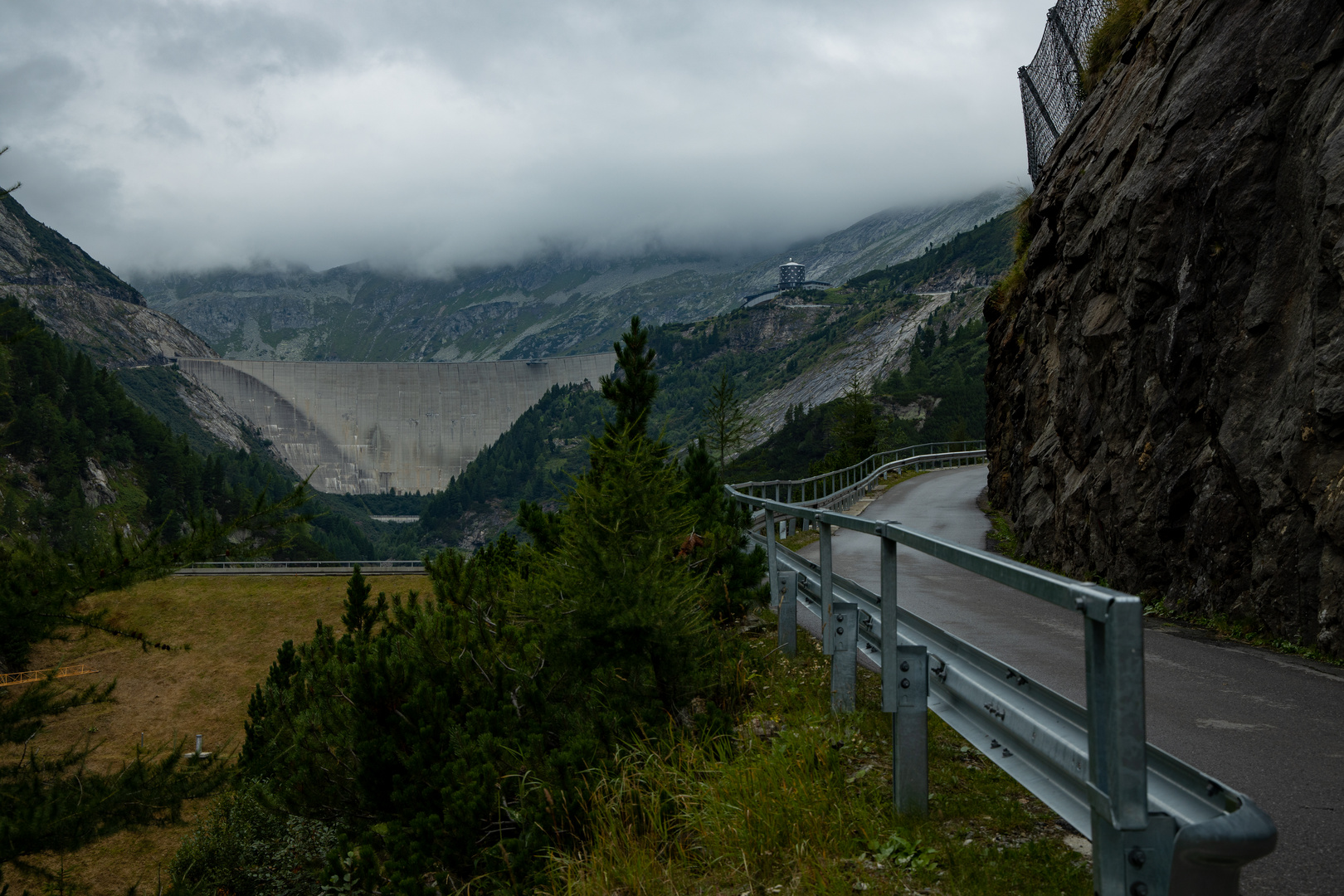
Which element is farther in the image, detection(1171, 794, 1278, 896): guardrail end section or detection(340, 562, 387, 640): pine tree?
detection(340, 562, 387, 640): pine tree

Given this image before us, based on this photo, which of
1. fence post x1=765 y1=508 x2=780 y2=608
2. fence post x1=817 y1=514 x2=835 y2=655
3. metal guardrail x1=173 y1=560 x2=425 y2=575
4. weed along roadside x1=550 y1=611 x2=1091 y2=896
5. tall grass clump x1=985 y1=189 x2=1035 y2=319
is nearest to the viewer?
weed along roadside x1=550 y1=611 x2=1091 y2=896

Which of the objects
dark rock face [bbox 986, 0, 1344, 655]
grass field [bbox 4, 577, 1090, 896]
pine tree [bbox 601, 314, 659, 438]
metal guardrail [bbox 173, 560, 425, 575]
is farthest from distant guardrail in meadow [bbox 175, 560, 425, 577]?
grass field [bbox 4, 577, 1090, 896]

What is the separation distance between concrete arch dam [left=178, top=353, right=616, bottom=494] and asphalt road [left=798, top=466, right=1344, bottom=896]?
15533 cm

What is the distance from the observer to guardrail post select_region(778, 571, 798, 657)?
752cm

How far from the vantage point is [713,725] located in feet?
17.2

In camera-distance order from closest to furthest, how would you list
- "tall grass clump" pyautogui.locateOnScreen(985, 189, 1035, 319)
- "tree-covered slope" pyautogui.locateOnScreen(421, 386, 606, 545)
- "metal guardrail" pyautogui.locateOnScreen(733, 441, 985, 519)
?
1. "tall grass clump" pyautogui.locateOnScreen(985, 189, 1035, 319)
2. "metal guardrail" pyautogui.locateOnScreen(733, 441, 985, 519)
3. "tree-covered slope" pyautogui.locateOnScreen(421, 386, 606, 545)

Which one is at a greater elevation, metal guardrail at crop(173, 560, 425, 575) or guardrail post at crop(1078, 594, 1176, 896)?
guardrail post at crop(1078, 594, 1176, 896)

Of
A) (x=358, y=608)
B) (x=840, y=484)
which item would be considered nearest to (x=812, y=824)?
(x=358, y=608)

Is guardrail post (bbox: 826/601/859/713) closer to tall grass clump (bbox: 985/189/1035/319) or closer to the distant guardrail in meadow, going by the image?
tall grass clump (bbox: 985/189/1035/319)

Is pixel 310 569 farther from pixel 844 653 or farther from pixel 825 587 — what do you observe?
pixel 844 653

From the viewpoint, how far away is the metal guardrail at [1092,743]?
1.94m

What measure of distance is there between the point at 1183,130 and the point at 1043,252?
21.7ft

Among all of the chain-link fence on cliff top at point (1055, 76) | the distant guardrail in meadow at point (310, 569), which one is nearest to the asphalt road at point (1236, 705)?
the chain-link fence on cliff top at point (1055, 76)

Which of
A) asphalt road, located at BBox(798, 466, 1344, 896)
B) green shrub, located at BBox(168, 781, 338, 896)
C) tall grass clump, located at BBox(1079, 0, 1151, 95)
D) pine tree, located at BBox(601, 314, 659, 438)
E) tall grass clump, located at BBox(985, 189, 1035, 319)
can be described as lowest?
green shrub, located at BBox(168, 781, 338, 896)
